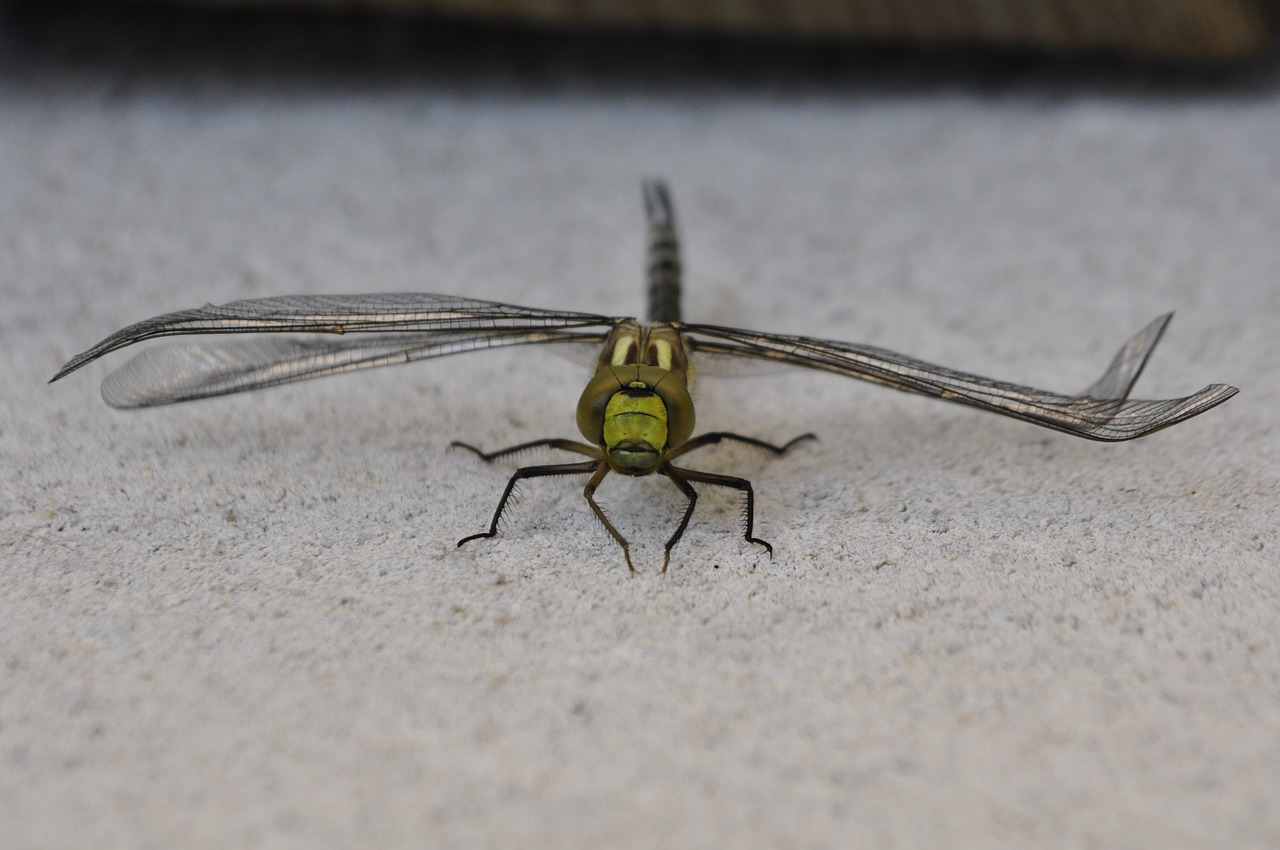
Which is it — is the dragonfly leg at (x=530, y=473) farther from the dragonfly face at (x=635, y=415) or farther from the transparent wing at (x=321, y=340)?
the transparent wing at (x=321, y=340)

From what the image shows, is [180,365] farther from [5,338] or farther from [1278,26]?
[1278,26]

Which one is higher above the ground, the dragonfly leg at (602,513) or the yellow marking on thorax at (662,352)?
the yellow marking on thorax at (662,352)

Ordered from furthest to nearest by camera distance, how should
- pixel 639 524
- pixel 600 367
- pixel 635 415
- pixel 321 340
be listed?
1. pixel 321 340
2. pixel 600 367
3. pixel 639 524
4. pixel 635 415

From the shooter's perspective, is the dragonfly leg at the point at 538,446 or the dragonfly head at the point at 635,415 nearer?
the dragonfly head at the point at 635,415

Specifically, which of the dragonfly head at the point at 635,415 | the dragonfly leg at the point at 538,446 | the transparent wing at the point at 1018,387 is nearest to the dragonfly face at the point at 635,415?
the dragonfly head at the point at 635,415

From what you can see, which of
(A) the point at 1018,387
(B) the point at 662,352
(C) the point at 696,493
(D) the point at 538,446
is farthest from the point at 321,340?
(A) the point at 1018,387

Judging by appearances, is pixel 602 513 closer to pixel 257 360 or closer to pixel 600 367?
pixel 600 367

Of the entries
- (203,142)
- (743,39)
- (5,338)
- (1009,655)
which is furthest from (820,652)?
(743,39)

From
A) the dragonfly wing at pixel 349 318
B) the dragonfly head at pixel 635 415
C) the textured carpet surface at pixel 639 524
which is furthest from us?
the dragonfly wing at pixel 349 318
